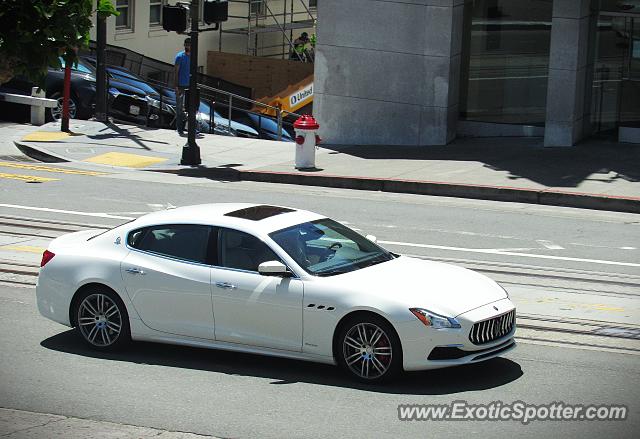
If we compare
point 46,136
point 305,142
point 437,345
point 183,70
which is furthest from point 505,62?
point 437,345

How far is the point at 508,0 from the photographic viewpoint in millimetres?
25797

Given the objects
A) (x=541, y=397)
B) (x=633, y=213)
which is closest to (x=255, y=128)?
(x=633, y=213)

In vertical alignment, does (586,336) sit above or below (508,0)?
below

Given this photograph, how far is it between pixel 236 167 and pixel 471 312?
44.9ft

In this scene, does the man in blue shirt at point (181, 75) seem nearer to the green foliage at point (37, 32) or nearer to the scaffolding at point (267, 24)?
the green foliage at point (37, 32)

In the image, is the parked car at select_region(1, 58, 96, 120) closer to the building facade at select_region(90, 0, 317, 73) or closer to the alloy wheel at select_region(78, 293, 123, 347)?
the building facade at select_region(90, 0, 317, 73)

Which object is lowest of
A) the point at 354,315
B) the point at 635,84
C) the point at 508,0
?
the point at 354,315

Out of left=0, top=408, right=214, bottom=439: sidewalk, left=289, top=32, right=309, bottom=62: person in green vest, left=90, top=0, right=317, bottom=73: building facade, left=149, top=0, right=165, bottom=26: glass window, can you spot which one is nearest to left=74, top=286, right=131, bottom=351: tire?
left=0, top=408, right=214, bottom=439: sidewalk

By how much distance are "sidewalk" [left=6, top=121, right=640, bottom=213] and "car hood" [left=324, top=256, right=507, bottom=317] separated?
9740 millimetres

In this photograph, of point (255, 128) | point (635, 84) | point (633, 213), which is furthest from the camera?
point (255, 128)

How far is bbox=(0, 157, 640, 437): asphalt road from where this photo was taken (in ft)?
28.2

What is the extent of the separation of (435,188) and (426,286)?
11.1 m

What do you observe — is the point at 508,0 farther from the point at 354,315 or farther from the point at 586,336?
the point at 354,315

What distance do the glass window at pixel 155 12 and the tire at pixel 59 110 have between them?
1385 cm
